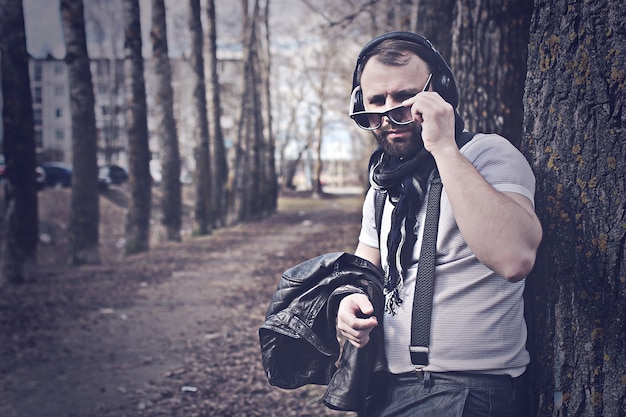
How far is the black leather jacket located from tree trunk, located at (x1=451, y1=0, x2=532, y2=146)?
287 centimetres

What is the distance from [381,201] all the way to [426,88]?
1.61 feet

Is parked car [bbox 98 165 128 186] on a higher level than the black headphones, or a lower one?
lower

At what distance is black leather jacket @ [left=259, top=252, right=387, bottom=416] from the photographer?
2344 millimetres

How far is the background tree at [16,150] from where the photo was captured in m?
10.9

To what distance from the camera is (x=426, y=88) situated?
2.32 meters

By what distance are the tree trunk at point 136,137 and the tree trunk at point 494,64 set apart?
1159cm

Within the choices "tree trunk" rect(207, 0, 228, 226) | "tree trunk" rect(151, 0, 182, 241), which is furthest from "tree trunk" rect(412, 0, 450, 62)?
"tree trunk" rect(207, 0, 228, 226)

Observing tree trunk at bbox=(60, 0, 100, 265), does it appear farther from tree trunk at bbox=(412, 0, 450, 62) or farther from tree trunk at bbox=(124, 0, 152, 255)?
tree trunk at bbox=(412, 0, 450, 62)

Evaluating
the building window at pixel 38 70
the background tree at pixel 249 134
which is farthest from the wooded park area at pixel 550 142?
the building window at pixel 38 70

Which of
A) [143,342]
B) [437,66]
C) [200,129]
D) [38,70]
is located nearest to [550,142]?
[437,66]

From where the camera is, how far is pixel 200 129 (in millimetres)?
19766

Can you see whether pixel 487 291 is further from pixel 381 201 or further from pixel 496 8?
pixel 496 8

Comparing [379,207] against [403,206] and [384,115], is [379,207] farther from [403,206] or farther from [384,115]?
[384,115]

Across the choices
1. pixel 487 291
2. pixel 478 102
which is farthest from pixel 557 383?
pixel 478 102
